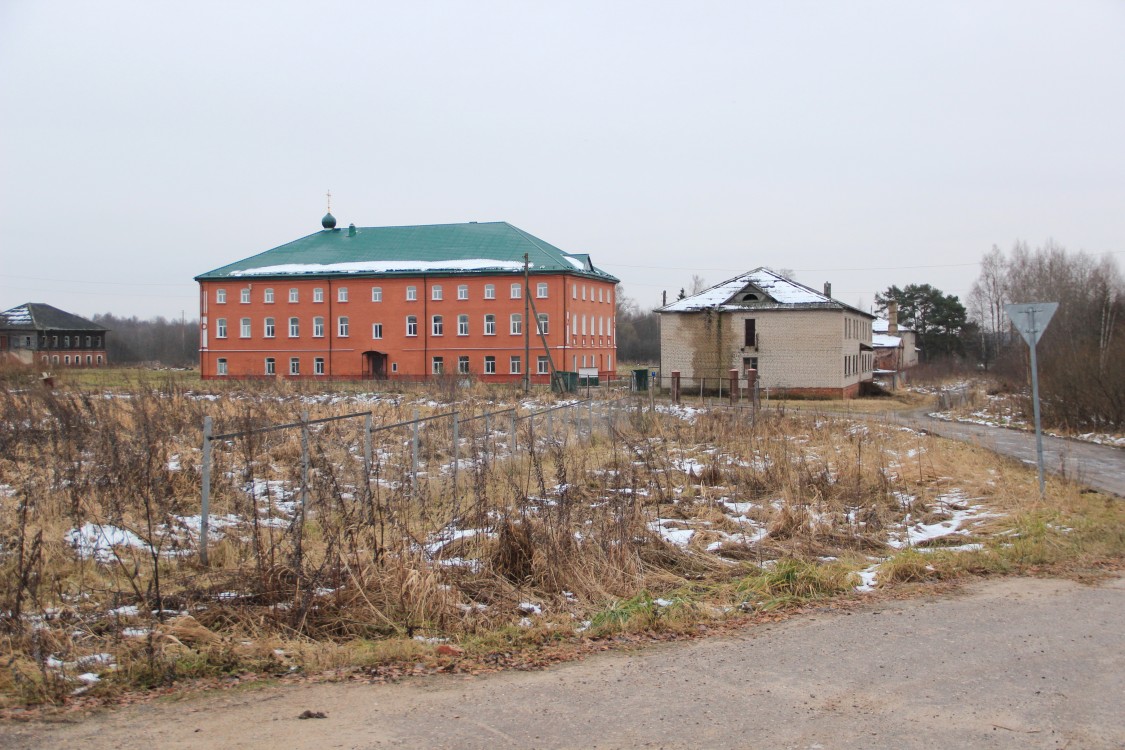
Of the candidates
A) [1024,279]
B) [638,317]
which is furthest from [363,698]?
[638,317]

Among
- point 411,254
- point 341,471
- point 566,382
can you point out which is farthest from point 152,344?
point 341,471

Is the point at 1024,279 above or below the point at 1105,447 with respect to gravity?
above

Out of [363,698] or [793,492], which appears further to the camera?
[793,492]

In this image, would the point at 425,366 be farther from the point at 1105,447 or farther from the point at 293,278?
the point at 1105,447

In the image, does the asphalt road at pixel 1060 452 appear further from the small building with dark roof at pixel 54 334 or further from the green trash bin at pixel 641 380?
the small building with dark roof at pixel 54 334

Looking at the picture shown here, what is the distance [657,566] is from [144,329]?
162052 mm

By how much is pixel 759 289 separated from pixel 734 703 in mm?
44141

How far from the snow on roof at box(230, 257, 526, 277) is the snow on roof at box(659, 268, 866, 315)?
14.5 metres

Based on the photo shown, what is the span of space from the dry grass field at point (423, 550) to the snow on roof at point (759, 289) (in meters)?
31.6

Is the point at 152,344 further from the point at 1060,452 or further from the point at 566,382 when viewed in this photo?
the point at 1060,452

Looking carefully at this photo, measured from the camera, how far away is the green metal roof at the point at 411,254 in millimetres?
61656

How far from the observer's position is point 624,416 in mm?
26094

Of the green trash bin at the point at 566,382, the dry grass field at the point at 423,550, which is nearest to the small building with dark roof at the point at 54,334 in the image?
the green trash bin at the point at 566,382

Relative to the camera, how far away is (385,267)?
6253cm
